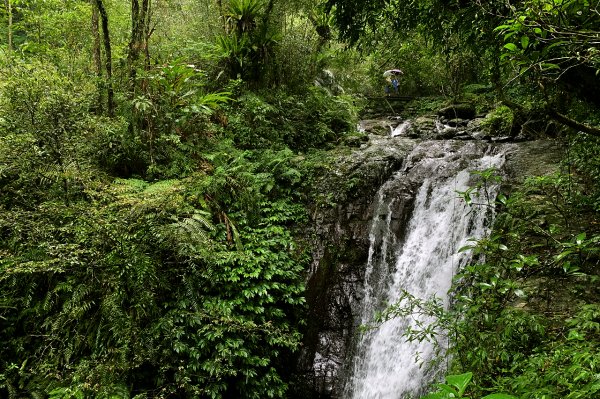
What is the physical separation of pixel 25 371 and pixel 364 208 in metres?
6.02

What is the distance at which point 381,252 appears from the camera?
6.93 metres

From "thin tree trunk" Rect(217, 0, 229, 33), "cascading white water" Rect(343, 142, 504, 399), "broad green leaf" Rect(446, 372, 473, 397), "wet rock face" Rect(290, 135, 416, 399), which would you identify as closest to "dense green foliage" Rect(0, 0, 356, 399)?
"wet rock face" Rect(290, 135, 416, 399)

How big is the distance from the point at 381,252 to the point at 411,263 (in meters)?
0.60

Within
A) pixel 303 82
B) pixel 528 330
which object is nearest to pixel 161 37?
pixel 303 82

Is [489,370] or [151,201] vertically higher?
[151,201]

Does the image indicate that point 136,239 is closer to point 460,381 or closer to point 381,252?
point 381,252

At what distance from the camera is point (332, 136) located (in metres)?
9.63

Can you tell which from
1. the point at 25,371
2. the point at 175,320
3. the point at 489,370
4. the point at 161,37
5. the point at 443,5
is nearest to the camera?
the point at 489,370

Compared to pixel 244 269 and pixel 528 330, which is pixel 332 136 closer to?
pixel 244 269

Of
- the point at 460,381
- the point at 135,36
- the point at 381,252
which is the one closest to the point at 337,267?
the point at 381,252

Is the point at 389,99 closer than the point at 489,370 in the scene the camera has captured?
No

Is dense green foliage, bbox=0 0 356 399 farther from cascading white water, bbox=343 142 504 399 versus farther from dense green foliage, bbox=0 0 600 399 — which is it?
cascading white water, bbox=343 142 504 399

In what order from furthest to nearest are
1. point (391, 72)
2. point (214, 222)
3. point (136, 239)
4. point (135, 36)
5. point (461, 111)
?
point (391, 72)
point (461, 111)
point (135, 36)
point (214, 222)
point (136, 239)

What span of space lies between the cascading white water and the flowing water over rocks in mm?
17
